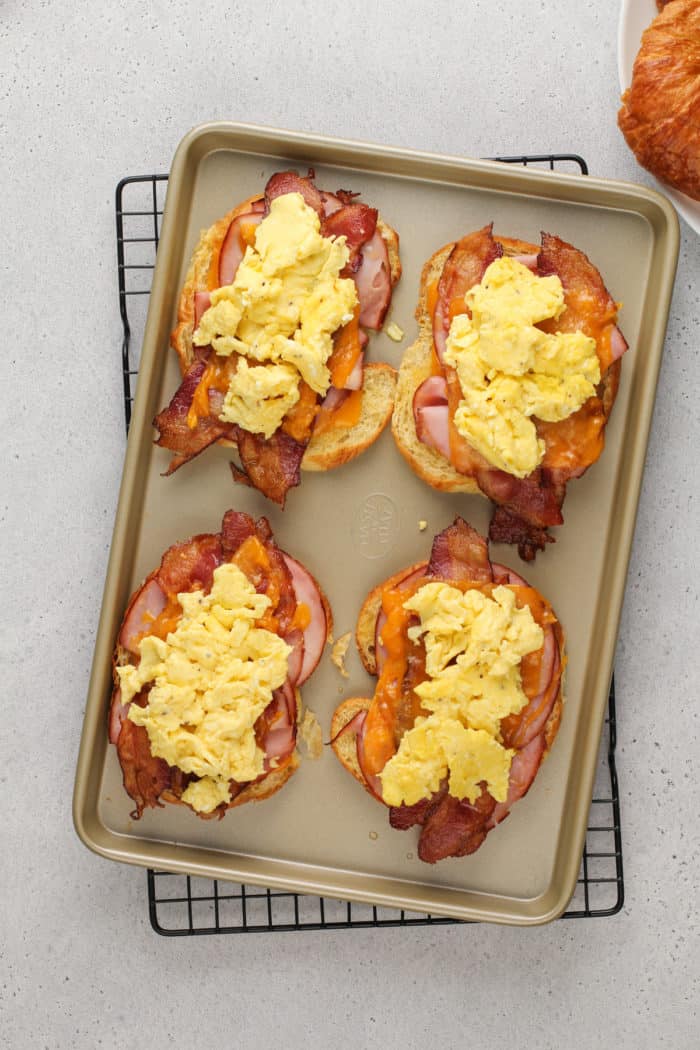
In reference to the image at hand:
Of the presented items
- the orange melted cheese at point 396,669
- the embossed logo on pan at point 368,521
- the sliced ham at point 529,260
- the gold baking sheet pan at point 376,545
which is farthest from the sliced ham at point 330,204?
the orange melted cheese at point 396,669

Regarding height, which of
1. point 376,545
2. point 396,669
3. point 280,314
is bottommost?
point 396,669

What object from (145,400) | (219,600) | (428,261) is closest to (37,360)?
(145,400)

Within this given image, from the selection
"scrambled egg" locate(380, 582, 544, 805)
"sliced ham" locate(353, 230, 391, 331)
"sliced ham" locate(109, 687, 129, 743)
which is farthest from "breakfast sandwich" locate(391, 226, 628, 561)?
"sliced ham" locate(109, 687, 129, 743)

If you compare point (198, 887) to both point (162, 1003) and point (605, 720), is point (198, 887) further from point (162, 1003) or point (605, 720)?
point (605, 720)

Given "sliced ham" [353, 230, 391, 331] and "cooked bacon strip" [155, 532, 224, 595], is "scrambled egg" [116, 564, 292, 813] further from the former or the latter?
"sliced ham" [353, 230, 391, 331]

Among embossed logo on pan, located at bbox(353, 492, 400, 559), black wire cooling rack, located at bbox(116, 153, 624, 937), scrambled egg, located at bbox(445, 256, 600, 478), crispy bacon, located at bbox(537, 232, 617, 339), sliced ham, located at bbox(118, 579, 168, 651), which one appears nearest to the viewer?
scrambled egg, located at bbox(445, 256, 600, 478)

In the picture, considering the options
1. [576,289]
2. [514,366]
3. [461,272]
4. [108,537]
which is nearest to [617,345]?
[576,289]

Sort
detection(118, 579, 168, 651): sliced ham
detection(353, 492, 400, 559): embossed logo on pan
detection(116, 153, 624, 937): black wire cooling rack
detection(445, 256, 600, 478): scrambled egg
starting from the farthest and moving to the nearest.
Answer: detection(116, 153, 624, 937): black wire cooling rack < detection(353, 492, 400, 559): embossed logo on pan < detection(118, 579, 168, 651): sliced ham < detection(445, 256, 600, 478): scrambled egg

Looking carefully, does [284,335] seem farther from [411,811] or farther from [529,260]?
[411,811]
